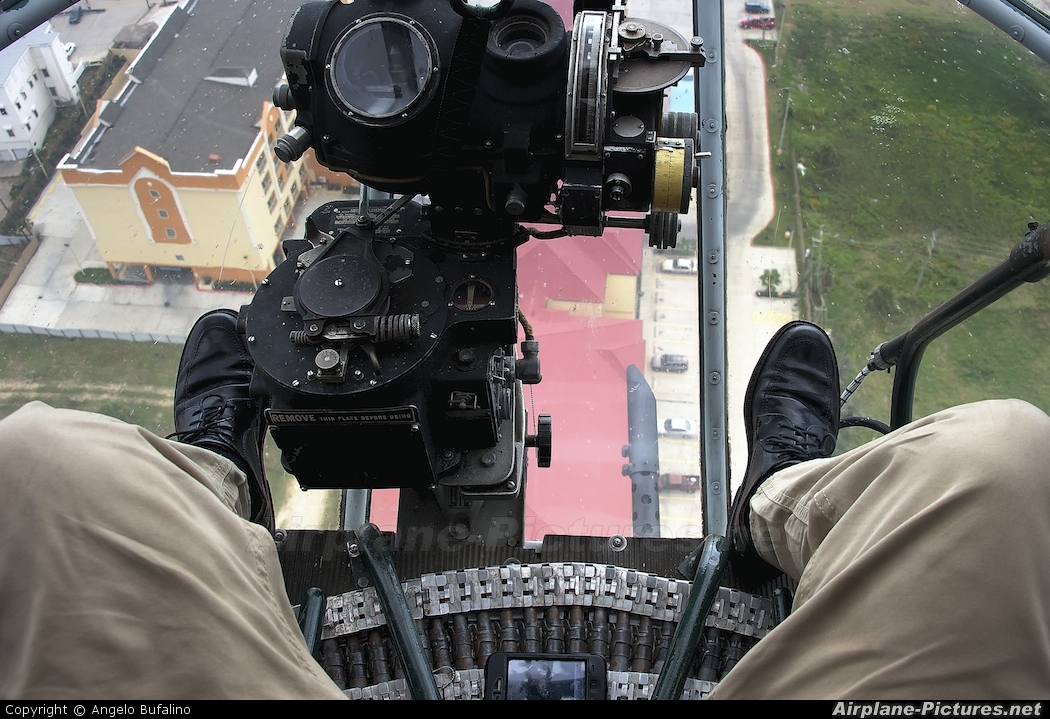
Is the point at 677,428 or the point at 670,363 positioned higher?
the point at 670,363

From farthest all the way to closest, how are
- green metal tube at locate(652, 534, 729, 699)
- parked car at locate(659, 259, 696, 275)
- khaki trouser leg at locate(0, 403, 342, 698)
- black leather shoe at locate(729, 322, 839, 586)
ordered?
parked car at locate(659, 259, 696, 275) < black leather shoe at locate(729, 322, 839, 586) < green metal tube at locate(652, 534, 729, 699) < khaki trouser leg at locate(0, 403, 342, 698)

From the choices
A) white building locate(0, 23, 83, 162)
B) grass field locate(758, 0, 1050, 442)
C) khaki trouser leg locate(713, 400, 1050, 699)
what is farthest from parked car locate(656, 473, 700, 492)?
white building locate(0, 23, 83, 162)

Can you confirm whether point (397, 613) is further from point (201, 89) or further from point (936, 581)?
point (201, 89)

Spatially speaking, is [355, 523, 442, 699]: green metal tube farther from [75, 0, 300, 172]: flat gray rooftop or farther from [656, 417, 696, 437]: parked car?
[75, 0, 300, 172]: flat gray rooftop

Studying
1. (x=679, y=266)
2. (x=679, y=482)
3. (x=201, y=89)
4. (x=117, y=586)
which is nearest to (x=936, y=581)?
(x=117, y=586)

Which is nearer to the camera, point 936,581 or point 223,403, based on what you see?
point 936,581

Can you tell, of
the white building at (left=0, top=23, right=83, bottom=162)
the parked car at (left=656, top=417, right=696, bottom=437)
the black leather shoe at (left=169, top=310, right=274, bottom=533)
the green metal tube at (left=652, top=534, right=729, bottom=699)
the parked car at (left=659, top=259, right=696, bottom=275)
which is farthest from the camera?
the parked car at (left=659, top=259, right=696, bottom=275)
